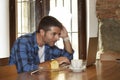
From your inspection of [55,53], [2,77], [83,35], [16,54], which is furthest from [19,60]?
[83,35]

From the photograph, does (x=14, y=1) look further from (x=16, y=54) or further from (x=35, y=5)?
(x=16, y=54)

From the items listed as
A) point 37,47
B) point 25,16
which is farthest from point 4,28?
point 37,47

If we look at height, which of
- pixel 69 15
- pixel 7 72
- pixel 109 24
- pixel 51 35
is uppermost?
pixel 69 15

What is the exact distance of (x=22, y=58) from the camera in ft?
7.28

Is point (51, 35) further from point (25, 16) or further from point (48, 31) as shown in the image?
point (25, 16)

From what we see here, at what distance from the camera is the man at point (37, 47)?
87.9 inches

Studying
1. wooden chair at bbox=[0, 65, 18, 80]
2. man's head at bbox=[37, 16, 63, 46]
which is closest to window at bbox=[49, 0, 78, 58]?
man's head at bbox=[37, 16, 63, 46]

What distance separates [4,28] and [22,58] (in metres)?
2.21

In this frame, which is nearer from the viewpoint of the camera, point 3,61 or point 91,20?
point 3,61

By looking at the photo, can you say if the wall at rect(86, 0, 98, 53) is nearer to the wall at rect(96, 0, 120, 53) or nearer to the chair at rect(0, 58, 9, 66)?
the wall at rect(96, 0, 120, 53)

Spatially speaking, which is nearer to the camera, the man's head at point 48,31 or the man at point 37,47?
the man at point 37,47

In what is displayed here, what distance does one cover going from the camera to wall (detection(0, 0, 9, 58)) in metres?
4.27

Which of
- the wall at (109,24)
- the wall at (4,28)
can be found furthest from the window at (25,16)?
the wall at (109,24)

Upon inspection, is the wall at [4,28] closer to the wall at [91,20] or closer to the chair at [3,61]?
the wall at [91,20]
